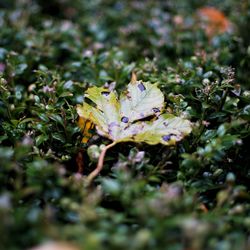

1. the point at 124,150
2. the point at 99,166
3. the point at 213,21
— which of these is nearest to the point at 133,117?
the point at 124,150

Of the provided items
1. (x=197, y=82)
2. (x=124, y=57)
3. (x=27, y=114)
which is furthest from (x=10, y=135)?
(x=124, y=57)

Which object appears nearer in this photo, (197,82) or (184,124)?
(184,124)

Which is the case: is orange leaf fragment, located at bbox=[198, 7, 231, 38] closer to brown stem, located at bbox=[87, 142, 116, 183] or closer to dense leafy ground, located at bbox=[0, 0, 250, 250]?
dense leafy ground, located at bbox=[0, 0, 250, 250]

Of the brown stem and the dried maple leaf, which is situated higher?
the dried maple leaf

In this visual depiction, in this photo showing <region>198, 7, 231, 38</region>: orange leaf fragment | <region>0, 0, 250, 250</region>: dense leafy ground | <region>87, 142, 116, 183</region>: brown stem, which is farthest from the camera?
<region>198, 7, 231, 38</region>: orange leaf fragment

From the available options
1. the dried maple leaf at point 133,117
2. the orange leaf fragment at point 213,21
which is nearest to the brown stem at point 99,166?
the dried maple leaf at point 133,117

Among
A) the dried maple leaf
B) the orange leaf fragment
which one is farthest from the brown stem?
the orange leaf fragment

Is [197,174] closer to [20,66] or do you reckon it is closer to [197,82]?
[197,82]

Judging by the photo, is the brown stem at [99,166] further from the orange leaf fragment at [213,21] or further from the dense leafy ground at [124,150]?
the orange leaf fragment at [213,21]

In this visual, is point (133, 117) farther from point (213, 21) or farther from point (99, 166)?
point (213, 21)
